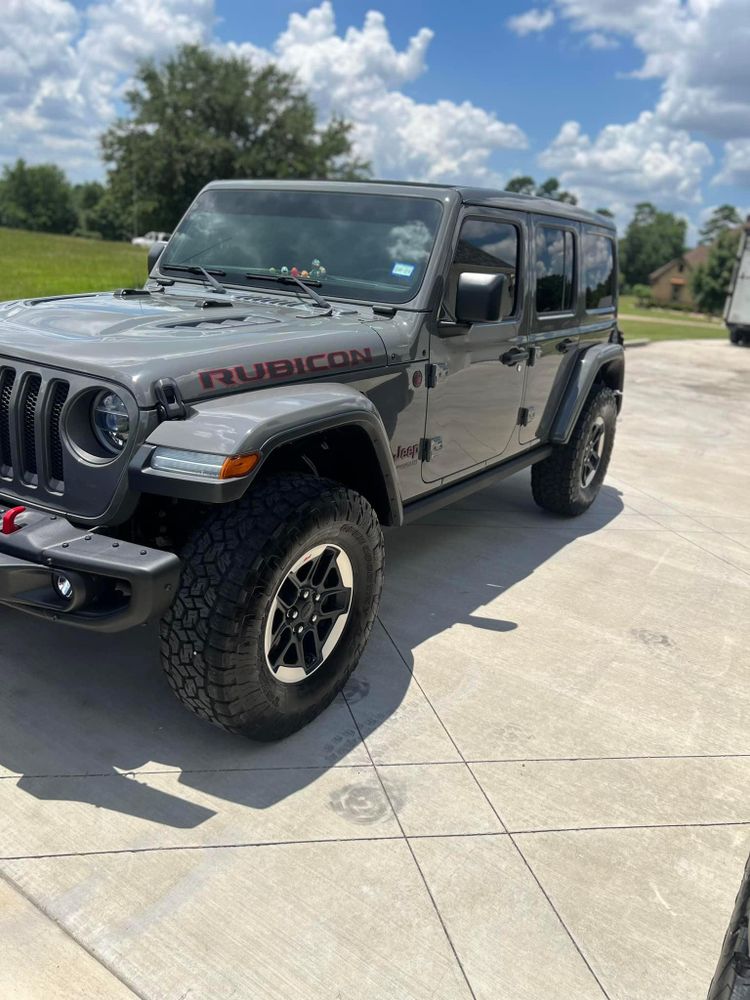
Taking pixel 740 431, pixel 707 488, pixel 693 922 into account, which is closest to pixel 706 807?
pixel 693 922

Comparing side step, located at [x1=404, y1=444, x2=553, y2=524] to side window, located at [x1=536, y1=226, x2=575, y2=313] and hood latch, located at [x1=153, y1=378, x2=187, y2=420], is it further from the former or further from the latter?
hood latch, located at [x1=153, y1=378, x2=187, y2=420]

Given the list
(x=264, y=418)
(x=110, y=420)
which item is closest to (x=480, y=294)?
(x=264, y=418)

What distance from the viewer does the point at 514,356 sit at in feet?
14.6

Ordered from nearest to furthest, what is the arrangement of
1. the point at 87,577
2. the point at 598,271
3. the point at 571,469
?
the point at 87,577 < the point at 571,469 < the point at 598,271

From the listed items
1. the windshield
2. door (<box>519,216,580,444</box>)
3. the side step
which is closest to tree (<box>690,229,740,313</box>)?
door (<box>519,216,580,444</box>)

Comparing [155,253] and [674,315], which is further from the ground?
[155,253]

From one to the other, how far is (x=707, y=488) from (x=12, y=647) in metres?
5.60

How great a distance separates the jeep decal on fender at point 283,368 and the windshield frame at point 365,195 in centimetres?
49

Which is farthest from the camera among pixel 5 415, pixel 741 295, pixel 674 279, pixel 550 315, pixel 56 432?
pixel 674 279

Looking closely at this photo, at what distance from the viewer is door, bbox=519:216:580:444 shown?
4691mm

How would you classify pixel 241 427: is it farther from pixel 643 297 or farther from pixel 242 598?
pixel 643 297

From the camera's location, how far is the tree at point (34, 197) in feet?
343

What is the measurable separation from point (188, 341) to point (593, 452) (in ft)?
12.4

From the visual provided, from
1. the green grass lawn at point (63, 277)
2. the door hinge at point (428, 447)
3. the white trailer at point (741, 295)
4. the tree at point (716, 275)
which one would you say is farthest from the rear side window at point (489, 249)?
the tree at point (716, 275)
